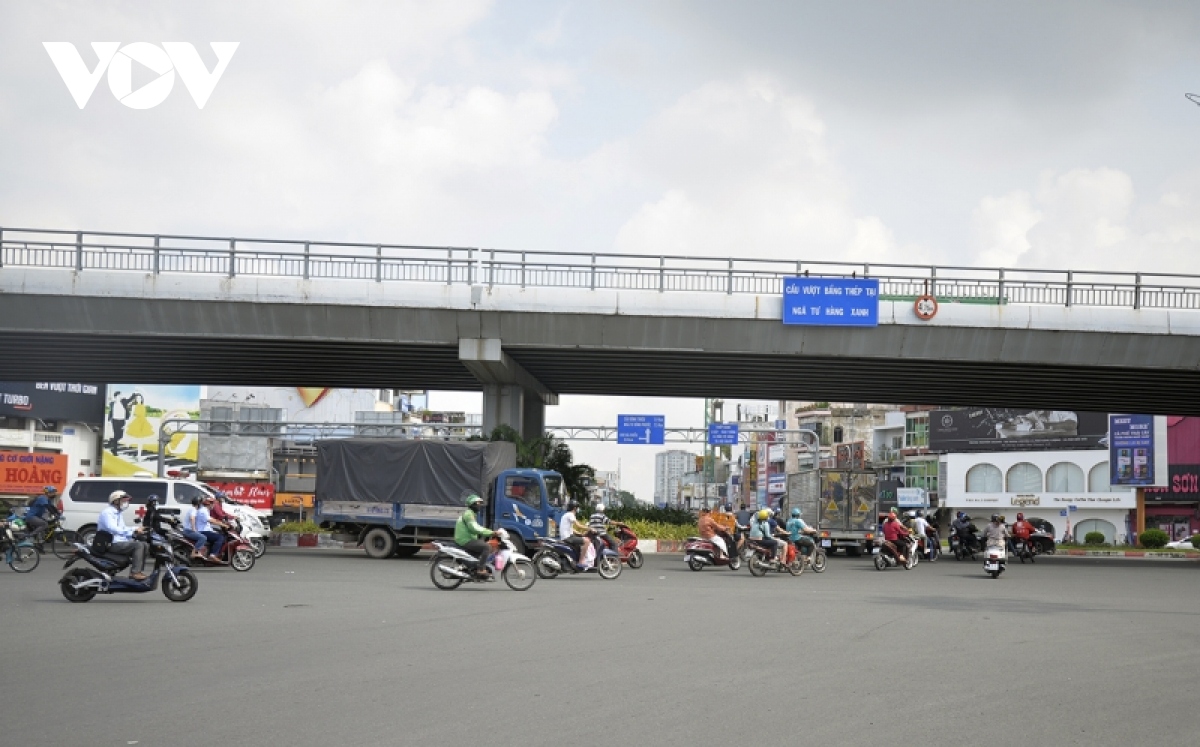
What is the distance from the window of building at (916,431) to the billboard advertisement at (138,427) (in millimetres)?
51844

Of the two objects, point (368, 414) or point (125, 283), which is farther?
point (368, 414)

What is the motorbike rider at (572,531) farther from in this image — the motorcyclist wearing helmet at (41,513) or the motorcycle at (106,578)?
the motorcyclist wearing helmet at (41,513)

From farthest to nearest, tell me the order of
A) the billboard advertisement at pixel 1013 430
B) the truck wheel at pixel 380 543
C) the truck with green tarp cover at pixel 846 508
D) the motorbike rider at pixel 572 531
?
the billboard advertisement at pixel 1013 430, the truck with green tarp cover at pixel 846 508, the truck wheel at pixel 380 543, the motorbike rider at pixel 572 531

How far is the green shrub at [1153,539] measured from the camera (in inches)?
2205

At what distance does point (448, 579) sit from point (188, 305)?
16.3 m

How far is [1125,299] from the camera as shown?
33.2 m

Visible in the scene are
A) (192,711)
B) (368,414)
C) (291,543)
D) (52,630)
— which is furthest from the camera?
(368,414)

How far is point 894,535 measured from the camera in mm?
29016

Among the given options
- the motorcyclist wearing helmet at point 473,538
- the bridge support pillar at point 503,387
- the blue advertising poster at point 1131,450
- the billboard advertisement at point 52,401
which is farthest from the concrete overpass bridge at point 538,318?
the billboard advertisement at point 52,401

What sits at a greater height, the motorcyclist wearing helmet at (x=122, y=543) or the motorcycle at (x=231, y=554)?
the motorcyclist wearing helmet at (x=122, y=543)

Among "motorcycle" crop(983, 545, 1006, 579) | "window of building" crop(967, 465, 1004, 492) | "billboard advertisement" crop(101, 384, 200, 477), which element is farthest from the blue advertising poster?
"billboard advertisement" crop(101, 384, 200, 477)

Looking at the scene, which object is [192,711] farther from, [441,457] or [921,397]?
[921,397]

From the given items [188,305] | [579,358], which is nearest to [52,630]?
[188,305]

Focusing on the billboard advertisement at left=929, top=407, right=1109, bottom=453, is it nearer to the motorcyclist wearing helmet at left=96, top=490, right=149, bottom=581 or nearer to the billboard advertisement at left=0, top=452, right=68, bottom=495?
the billboard advertisement at left=0, top=452, right=68, bottom=495
